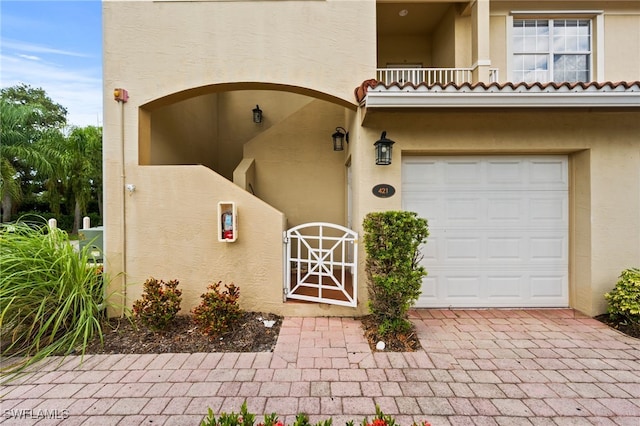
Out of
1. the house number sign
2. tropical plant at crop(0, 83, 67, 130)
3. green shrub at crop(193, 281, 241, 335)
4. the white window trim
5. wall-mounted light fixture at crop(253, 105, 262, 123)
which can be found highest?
tropical plant at crop(0, 83, 67, 130)

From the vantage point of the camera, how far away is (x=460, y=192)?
5.35 m

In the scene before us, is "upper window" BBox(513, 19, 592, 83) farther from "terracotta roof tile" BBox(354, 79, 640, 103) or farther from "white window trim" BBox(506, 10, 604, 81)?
"terracotta roof tile" BBox(354, 79, 640, 103)

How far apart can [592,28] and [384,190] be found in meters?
6.19

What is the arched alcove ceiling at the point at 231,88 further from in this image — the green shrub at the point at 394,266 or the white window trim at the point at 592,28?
the white window trim at the point at 592,28

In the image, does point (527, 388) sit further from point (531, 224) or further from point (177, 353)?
point (177, 353)

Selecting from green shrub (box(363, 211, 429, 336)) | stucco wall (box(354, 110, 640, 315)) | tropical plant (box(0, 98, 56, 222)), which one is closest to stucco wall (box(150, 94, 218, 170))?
stucco wall (box(354, 110, 640, 315))

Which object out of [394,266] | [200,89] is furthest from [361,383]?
[200,89]

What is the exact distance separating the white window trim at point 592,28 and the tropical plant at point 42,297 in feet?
29.2

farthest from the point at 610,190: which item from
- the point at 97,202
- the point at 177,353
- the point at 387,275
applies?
the point at 97,202

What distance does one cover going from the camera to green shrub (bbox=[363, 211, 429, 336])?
405 cm

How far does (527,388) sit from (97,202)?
2085cm

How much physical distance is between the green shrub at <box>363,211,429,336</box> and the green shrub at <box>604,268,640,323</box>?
334cm

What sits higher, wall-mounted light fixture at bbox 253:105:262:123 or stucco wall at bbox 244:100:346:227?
wall-mounted light fixture at bbox 253:105:262:123

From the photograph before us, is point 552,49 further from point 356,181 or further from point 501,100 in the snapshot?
point 356,181
